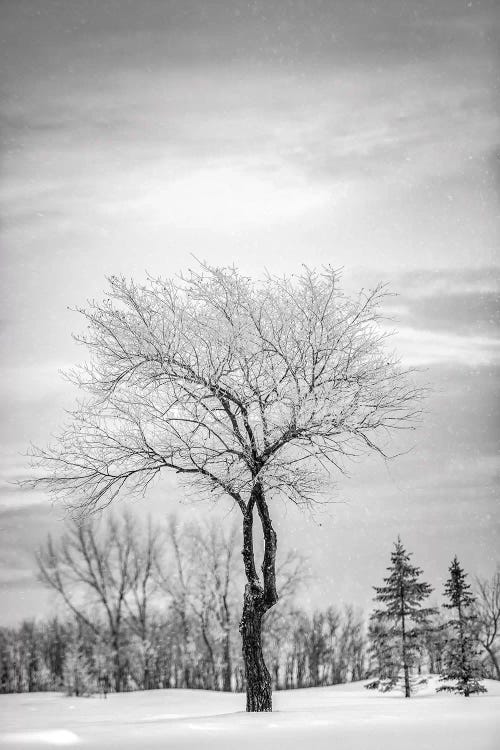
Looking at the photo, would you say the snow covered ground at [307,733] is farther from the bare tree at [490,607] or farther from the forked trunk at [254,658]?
the bare tree at [490,607]

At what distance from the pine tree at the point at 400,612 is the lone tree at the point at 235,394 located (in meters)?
18.1

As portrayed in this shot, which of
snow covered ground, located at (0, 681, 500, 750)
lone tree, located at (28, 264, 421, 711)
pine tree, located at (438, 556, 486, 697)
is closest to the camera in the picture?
snow covered ground, located at (0, 681, 500, 750)

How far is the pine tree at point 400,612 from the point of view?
26000 mm

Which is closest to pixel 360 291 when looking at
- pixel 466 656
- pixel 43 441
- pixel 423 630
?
pixel 43 441

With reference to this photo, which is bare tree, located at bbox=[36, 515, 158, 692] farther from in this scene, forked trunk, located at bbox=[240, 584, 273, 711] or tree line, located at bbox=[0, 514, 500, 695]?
forked trunk, located at bbox=[240, 584, 273, 711]

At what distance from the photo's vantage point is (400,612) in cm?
2633

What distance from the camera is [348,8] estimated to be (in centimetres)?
1023

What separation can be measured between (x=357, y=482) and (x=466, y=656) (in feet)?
46.7

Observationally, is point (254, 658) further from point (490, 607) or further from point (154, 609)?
point (490, 607)

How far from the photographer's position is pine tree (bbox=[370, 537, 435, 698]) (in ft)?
85.3

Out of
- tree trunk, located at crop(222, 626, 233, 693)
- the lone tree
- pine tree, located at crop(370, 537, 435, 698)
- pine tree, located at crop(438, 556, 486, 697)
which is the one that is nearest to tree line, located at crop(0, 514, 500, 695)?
tree trunk, located at crop(222, 626, 233, 693)

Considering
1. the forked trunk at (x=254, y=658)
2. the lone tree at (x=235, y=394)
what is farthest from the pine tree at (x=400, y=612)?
the forked trunk at (x=254, y=658)

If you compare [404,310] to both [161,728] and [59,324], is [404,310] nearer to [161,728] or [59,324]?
[59,324]

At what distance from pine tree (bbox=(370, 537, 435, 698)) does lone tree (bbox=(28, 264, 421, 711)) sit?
714 inches
